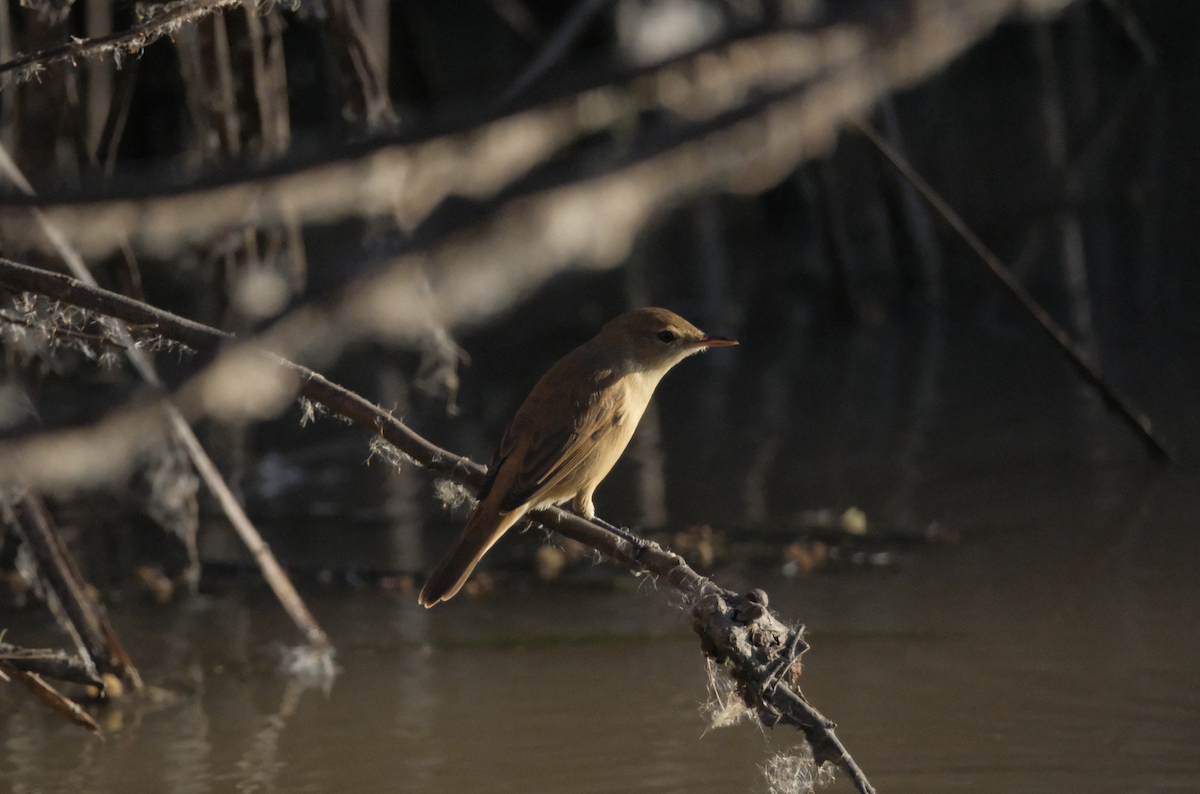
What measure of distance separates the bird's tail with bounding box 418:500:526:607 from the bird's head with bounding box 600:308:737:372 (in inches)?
21.3

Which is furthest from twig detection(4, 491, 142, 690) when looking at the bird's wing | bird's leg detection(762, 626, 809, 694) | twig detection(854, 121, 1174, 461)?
twig detection(854, 121, 1174, 461)

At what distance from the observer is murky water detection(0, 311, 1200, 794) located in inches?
107

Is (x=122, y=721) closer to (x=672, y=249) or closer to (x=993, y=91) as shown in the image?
(x=672, y=249)

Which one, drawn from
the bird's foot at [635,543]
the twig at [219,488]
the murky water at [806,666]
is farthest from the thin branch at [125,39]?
the murky water at [806,666]

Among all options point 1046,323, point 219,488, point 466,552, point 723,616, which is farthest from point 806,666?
point 1046,323

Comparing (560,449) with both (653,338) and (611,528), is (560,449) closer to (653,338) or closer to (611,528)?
(611,528)

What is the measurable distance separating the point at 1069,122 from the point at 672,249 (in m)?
5.63

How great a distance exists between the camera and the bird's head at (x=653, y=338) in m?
3.10

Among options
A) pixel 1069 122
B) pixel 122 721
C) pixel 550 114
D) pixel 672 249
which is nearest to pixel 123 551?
pixel 122 721

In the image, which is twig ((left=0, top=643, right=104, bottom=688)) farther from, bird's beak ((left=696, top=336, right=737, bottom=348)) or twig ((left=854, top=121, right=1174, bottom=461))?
twig ((left=854, top=121, right=1174, bottom=461))

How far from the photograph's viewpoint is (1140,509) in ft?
14.1

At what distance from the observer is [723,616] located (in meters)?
2.04

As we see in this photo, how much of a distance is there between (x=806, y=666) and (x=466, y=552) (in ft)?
3.23

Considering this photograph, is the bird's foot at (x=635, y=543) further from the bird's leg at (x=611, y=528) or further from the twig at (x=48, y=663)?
the twig at (x=48, y=663)
